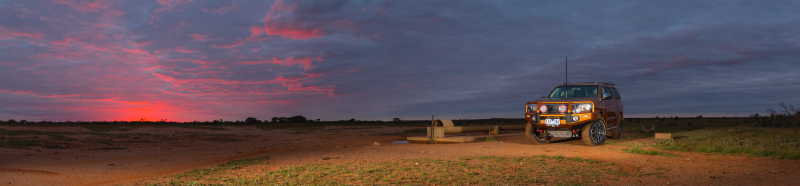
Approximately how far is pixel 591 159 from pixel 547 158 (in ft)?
3.27

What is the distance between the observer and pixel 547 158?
10750 millimetres

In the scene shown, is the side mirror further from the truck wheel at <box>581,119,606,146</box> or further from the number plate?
the number plate

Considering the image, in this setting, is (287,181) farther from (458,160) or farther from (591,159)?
(591,159)

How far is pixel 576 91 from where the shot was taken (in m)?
15.9

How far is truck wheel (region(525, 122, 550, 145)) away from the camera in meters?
15.7

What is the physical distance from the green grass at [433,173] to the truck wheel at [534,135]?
17.2 ft

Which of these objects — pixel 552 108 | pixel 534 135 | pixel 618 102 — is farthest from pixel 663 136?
pixel 552 108

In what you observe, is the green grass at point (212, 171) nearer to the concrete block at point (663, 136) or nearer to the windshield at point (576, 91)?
the windshield at point (576, 91)

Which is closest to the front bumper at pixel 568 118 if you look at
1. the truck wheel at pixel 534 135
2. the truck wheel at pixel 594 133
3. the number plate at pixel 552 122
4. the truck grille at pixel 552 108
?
the number plate at pixel 552 122

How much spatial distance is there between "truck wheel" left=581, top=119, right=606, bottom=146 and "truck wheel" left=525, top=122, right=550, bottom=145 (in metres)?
1.70

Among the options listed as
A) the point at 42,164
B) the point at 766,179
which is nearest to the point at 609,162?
the point at 766,179

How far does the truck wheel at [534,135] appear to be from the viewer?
15664mm

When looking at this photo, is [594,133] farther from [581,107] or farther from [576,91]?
[576,91]

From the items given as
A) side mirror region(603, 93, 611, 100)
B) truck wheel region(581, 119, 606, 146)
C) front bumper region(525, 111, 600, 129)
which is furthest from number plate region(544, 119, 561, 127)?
side mirror region(603, 93, 611, 100)
